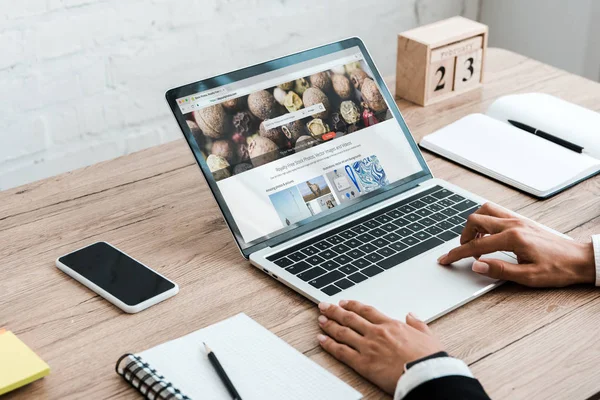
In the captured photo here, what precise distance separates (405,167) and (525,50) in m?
1.79

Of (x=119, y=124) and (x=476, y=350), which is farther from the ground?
(x=476, y=350)

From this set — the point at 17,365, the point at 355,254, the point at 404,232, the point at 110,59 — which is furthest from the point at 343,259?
the point at 110,59

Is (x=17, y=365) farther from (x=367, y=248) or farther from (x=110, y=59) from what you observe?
(x=110, y=59)

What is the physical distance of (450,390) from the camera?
0.85 metres

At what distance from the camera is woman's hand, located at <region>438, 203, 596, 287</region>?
1078 mm

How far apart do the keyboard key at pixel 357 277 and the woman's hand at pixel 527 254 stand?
0.12 meters

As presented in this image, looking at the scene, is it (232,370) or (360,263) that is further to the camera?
(360,263)

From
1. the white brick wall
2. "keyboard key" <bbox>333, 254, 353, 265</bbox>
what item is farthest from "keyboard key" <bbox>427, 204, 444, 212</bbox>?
the white brick wall

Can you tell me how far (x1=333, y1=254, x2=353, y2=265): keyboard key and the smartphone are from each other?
0.77ft

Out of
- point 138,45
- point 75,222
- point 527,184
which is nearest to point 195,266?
point 75,222

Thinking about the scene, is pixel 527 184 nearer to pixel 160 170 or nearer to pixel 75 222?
pixel 160 170

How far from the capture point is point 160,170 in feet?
4.80

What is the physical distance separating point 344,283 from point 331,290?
0.08 ft

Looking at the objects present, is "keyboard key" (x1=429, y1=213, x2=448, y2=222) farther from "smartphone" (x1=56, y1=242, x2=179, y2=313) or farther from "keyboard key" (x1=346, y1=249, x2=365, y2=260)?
"smartphone" (x1=56, y1=242, x2=179, y2=313)
